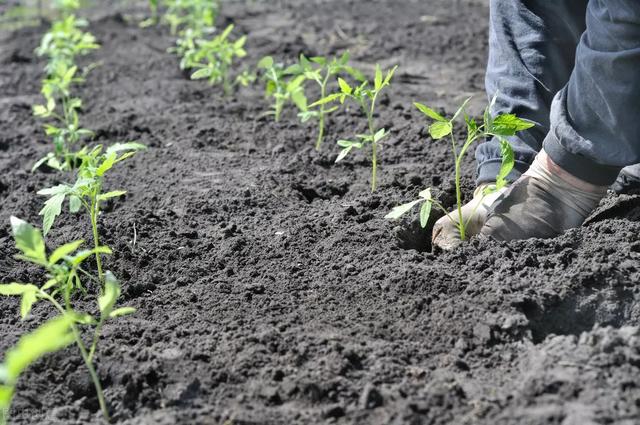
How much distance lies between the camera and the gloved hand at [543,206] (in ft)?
9.96

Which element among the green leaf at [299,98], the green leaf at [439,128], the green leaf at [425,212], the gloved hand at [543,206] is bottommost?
the green leaf at [299,98]

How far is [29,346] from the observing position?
59.3 inches

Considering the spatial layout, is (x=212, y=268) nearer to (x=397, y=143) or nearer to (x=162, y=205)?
(x=162, y=205)

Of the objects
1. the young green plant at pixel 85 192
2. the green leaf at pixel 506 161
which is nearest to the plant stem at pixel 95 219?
the young green plant at pixel 85 192

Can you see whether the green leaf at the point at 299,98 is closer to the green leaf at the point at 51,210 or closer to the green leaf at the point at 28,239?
the green leaf at the point at 51,210

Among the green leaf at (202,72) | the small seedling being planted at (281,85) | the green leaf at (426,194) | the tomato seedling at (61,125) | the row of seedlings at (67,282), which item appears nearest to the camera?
the row of seedlings at (67,282)

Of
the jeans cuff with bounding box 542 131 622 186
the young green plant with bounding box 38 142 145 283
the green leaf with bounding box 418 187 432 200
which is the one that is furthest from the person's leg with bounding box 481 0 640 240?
the young green plant with bounding box 38 142 145 283

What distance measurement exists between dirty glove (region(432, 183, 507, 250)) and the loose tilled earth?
121 mm

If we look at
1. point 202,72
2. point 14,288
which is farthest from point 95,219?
point 202,72

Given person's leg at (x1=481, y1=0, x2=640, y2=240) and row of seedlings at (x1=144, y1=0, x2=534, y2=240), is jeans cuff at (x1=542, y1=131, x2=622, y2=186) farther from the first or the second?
row of seedlings at (x1=144, y1=0, x2=534, y2=240)

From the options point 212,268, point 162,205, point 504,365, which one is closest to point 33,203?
point 162,205

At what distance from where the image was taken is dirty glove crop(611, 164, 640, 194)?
3.27 m

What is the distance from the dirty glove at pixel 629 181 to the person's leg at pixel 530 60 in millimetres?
310

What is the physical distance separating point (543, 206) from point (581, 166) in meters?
0.19
